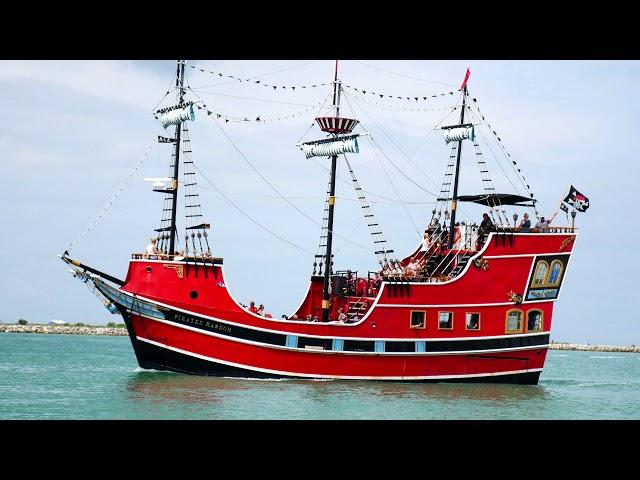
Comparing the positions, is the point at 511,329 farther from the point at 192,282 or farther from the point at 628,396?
the point at 192,282

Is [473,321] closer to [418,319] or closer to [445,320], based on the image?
[445,320]

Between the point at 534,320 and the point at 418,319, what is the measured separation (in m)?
3.76

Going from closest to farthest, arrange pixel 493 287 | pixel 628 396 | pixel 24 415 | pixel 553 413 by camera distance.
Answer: pixel 24 415 < pixel 553 413 < pixel 493 287 < pixel 628 396

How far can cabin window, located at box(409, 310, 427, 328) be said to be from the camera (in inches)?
968

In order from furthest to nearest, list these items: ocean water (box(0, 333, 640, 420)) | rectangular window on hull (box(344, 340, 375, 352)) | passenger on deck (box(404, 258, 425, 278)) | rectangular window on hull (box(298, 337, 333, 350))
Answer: passenger on deck (box(404, 258, 425, 278)) → rectangular window on hull (box(344, 340, 375, 352)) → rectangular window on hull (box(298, 337, 333, 350)) → ocean water (box(0, 333, 640, 420))

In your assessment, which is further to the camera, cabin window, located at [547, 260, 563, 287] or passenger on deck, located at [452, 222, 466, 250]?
passenger on deck, located at [452, 222, 466, 250]

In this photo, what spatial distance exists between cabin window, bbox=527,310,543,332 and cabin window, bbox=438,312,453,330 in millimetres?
2562

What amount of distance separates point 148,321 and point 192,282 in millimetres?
1580

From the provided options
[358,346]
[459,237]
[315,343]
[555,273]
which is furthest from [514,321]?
[315,343]

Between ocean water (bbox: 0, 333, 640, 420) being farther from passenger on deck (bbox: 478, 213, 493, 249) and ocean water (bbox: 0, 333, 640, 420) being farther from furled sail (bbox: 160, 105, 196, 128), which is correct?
furled sail (bbox: 160, 105, 196, 128)

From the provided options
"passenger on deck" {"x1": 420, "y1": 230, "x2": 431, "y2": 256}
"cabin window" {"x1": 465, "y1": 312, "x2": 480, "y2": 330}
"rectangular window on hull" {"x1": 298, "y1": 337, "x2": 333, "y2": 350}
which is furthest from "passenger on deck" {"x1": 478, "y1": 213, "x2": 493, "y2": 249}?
"rectangular window on hull" {"x1": 298, "y1": 337, "x2": 333, "y2": 350}
